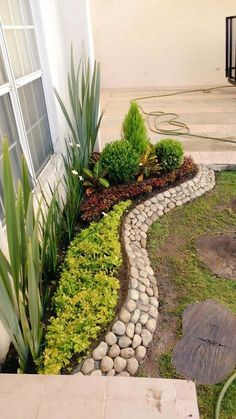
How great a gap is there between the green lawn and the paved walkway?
1.19ft

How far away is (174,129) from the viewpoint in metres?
5.23

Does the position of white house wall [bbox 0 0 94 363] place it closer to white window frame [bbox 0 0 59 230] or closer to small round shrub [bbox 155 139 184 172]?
white window frame [bbox 0 0 59 230]

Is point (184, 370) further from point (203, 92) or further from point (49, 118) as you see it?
point (203, 92)

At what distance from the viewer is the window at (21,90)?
2.00 m

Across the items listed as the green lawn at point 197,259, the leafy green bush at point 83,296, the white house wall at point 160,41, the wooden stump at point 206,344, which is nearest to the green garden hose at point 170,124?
the green lawn at point 197,259

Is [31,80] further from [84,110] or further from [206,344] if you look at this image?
[206,344]

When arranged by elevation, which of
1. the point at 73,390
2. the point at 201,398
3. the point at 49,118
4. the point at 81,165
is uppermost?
the point at 49,118

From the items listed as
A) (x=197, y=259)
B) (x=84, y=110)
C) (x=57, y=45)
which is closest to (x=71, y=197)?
(x=84, y=110)

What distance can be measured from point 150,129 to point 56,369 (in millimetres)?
4502

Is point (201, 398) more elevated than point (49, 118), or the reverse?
point (49, 118)

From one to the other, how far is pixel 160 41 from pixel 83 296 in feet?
27.6

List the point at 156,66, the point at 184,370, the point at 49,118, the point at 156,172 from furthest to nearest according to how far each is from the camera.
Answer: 1. the point at 156,66
2. the point at 156,172
3. the point at 49,118
4. the point at 184,370

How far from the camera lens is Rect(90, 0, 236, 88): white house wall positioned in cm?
795

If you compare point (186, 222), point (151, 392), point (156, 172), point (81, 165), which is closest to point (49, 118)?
point (81, 165)
